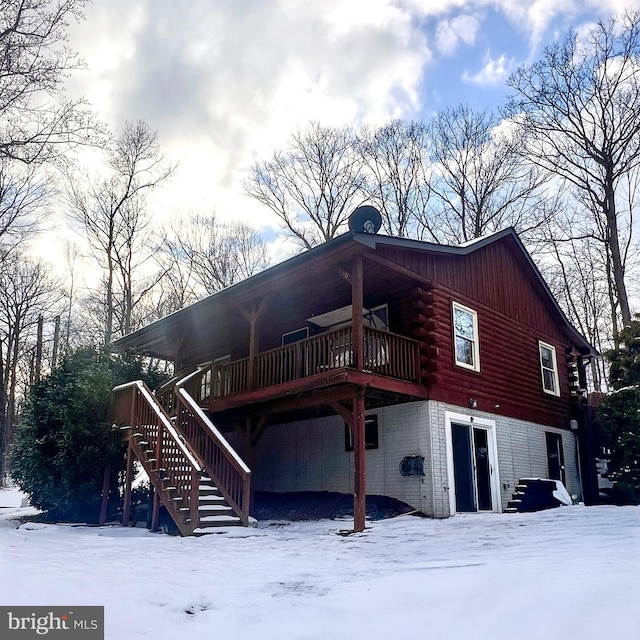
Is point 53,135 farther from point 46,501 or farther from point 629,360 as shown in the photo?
point 629,360

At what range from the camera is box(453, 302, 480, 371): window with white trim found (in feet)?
43.7

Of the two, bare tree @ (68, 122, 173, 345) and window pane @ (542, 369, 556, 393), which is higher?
bare tree @ (68, 122, 173, 345)

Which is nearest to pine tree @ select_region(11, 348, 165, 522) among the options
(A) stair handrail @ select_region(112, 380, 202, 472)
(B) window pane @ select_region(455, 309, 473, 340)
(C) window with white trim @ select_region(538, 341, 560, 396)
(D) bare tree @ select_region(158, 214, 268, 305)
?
(A) stair handrail @ select_region(112, 380, 202, 472)

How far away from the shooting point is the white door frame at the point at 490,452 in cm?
1191

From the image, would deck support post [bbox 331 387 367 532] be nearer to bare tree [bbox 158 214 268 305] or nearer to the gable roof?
the gable roof

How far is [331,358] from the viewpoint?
35.8ft

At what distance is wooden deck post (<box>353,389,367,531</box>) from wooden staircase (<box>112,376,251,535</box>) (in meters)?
1.88

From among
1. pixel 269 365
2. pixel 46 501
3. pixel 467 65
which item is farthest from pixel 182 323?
pixel 467 65

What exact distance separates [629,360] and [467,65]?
850cm

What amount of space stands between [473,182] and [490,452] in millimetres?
17684

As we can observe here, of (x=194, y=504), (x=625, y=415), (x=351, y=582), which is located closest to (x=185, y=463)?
(x=194, y=504)

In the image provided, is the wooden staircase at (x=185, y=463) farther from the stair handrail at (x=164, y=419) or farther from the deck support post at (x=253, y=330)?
the deck support post at (x=253, y=330)

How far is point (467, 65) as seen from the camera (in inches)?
538

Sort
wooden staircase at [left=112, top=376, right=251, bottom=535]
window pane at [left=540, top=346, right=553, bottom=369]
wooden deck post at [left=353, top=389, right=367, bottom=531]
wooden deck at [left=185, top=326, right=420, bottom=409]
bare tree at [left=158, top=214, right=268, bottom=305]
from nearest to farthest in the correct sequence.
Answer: wooden staircase at [left=112, top=376, right=251, bottom=535] < wooden deck post at [left=353, top=389, right=367, bottom=531] < wooden deck at [left=185, top=326, right=420, bottom=409] < window pane at [left=540, top=346, right=553, bottom=369] < bare tree at [left=158, top=214, right=268, bottom=305]
